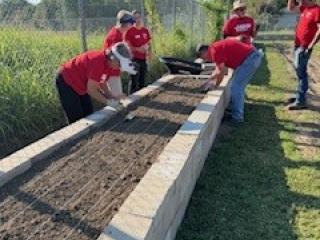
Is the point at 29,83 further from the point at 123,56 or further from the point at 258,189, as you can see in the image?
the point at 258,189

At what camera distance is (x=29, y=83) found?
21.2ft

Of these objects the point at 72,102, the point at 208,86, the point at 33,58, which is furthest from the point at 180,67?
the point at 72,102

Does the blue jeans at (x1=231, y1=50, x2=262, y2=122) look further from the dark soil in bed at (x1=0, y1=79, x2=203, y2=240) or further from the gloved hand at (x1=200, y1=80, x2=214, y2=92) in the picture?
the dark soil in bed at (x1=0, y1=79, x2=203, y2=240)

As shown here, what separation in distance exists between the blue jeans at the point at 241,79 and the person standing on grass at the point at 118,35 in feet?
5.82

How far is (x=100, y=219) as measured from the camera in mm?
3453

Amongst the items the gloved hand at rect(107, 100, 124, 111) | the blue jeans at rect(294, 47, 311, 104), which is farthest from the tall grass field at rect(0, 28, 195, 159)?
the blue jeans at rect(294, 47, 311, 104)

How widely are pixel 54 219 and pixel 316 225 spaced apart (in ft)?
7.37

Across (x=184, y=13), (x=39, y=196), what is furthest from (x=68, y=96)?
(x=184, y=13)

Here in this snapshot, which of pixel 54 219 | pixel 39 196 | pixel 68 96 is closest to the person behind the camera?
pixel 54 219

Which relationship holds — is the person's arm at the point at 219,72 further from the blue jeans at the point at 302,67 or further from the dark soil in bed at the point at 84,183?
the blue jeans at the point at 302,67

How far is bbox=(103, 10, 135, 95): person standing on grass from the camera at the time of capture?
21.2 feet

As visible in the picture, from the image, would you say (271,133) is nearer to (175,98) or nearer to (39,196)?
(175,98)

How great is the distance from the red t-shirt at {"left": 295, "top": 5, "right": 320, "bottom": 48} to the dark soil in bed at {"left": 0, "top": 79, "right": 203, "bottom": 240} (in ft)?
11.7

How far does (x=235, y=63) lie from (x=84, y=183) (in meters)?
4.25
